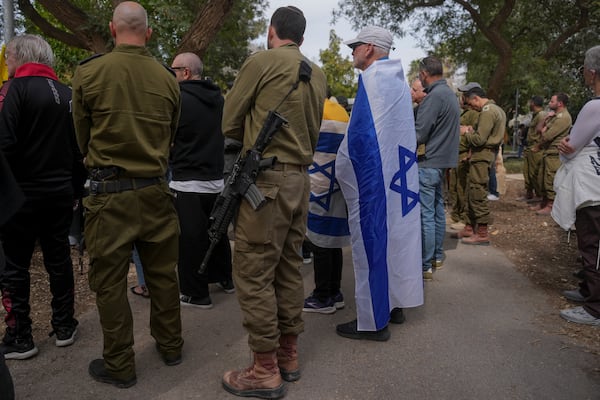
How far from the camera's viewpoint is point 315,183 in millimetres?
4074

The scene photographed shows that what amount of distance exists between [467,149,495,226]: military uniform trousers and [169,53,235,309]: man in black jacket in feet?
12.5

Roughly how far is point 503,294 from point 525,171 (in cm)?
662

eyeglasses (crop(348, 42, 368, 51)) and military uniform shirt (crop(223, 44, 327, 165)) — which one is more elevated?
eyeglasses (crop(348, 42, 368, 51))

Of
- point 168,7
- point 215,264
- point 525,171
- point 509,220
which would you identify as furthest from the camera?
point 525,171

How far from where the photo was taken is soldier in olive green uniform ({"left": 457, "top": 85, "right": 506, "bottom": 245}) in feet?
22.4

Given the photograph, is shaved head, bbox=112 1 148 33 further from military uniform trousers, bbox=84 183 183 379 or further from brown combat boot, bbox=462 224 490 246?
brown combat boot, bbox=462 224 490 246

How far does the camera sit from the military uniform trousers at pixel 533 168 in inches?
392

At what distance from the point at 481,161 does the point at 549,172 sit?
120 inches

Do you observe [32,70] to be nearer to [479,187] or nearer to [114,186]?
[114,186]

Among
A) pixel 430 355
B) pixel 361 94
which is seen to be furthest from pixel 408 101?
pixel 430 355

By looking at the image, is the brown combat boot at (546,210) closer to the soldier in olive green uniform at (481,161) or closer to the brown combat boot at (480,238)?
the soldier in olive green uniform at (481,161)

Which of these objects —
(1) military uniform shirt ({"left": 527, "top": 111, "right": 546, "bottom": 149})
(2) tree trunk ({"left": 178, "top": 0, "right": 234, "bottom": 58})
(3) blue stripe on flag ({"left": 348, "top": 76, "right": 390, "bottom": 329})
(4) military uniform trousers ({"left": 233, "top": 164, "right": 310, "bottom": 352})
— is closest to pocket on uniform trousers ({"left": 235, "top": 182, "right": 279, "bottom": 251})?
(4) military uniform trousers ({"left": 233, "top": 164, "right": 310, "bottom": 352})

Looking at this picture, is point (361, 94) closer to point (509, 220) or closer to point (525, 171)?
point (509, 220)

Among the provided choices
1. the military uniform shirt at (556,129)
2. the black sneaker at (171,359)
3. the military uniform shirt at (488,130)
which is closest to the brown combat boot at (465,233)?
the military uniform shirt at (488,130)
